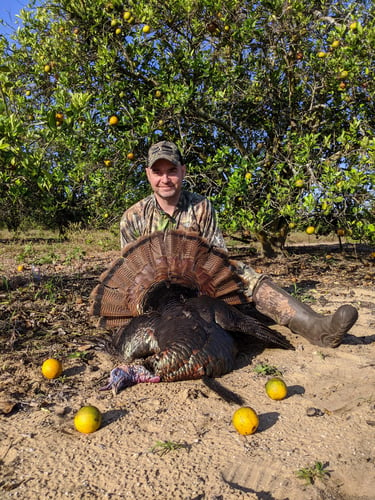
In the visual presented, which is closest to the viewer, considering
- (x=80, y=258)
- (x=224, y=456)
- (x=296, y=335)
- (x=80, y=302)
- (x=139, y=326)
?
(x=224, y=456)

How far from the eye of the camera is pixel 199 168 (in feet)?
18.2

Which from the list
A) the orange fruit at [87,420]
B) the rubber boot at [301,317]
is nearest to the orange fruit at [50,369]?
the orange fruit at [87,420]

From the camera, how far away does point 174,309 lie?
3.00 m

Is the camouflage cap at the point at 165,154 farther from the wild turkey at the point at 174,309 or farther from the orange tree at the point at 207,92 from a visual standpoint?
the orange tree at the point at 207,92

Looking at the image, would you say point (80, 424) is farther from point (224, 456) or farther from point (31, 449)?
point (224, 456)

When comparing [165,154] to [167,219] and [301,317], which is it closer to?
[167,219]

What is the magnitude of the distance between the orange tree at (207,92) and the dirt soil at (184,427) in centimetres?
225

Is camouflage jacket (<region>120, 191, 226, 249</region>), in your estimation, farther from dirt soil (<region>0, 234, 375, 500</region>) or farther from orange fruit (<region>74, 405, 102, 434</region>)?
orange fruit (<region>74, 405, 102, 434</region>)

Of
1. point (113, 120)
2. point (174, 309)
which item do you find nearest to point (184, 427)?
point (174, 309)

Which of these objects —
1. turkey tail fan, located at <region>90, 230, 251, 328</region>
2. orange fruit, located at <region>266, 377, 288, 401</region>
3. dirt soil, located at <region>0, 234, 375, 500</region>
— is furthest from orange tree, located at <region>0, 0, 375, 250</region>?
orange fruit, located at <region>266, 377, 288, 401</region>

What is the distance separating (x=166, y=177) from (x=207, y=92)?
211cm

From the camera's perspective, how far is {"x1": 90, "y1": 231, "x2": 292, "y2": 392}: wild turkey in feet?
8.68

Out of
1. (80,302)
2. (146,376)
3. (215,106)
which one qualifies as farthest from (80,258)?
(146,376)

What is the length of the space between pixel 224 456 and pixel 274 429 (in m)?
0.39
